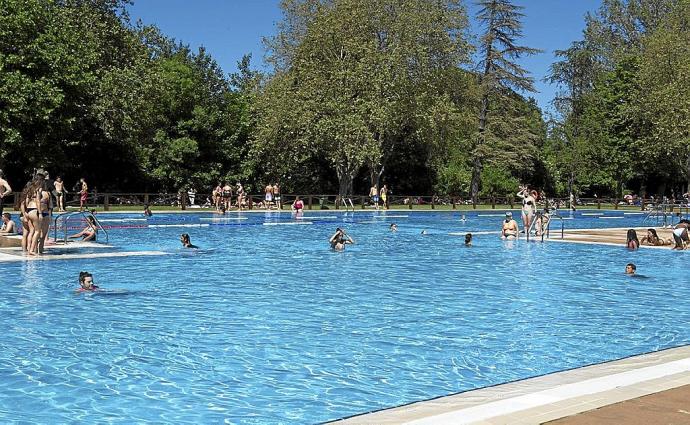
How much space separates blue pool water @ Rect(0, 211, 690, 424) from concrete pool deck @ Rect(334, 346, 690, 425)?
762 millimetres

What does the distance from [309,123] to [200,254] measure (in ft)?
104

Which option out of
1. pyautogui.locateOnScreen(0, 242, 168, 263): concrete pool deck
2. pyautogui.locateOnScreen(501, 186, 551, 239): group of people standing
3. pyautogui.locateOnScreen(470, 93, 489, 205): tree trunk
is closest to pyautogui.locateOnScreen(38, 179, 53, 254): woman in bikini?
pyautogui.locateOnScreen(0, 242, 168, 263): concrete pool deck

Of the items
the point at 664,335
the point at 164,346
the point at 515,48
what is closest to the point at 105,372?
the point at 164,346

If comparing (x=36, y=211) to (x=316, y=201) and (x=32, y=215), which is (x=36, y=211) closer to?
(x=32, y=215)

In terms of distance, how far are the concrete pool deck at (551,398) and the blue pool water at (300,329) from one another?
0.76 meters

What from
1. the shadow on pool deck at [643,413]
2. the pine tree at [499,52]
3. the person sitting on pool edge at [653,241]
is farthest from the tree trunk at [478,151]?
the shadow on pool deck at [643,413]

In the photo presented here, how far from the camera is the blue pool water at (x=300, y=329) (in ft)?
24.7

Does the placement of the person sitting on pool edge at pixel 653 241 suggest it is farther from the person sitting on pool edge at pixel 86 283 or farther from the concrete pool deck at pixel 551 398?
the person sitting on pool edge at pixel 86 283

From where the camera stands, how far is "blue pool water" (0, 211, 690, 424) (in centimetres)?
754

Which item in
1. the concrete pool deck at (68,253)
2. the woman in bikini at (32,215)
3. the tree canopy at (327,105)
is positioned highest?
the tree canopy at (327,105)

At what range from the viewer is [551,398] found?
6.35m

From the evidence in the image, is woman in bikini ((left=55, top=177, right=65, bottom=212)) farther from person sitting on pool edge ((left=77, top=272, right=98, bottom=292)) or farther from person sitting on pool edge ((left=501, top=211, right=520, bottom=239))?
person sitting on pool edge ((left=77, top=272, right=98, bottom=292))

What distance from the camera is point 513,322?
1166cm

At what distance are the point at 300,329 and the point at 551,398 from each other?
204 inches
